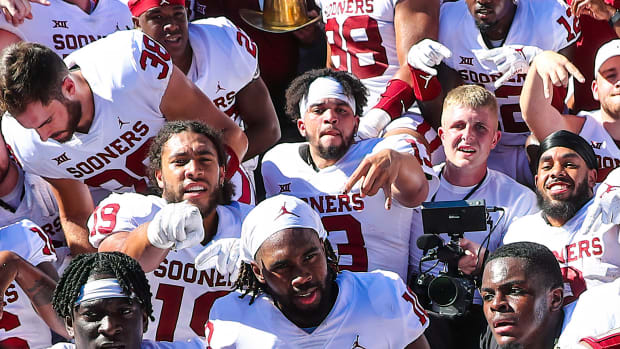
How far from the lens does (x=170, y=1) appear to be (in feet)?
16.4

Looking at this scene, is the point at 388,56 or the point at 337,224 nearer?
the point at 337,224

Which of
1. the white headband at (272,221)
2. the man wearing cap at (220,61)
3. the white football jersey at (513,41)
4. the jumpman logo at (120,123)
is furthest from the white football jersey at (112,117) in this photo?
the white football jersey at (513,41)

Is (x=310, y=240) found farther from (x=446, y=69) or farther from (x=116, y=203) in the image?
(x=446, y=69)

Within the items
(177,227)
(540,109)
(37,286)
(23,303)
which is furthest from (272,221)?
(540,109)

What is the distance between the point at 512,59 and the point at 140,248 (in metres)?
2.09

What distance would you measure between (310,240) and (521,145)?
78.8 inches

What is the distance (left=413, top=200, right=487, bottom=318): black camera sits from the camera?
4.16 metres

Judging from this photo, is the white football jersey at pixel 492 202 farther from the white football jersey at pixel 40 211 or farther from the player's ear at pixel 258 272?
the white football jersey at pixel 40 211

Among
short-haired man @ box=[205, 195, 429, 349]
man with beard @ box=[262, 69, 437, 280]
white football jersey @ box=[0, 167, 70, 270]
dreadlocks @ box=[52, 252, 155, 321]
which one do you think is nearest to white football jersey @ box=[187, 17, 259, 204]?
man with beard @ box=[262, 69, 437, 280]

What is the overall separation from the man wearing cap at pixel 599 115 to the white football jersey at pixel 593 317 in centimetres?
132

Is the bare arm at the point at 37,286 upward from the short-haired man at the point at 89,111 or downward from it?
downward

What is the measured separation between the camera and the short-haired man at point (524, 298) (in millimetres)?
3607

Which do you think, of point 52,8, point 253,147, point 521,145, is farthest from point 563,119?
point 52,8

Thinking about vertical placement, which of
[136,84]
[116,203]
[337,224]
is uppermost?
[136,84]
